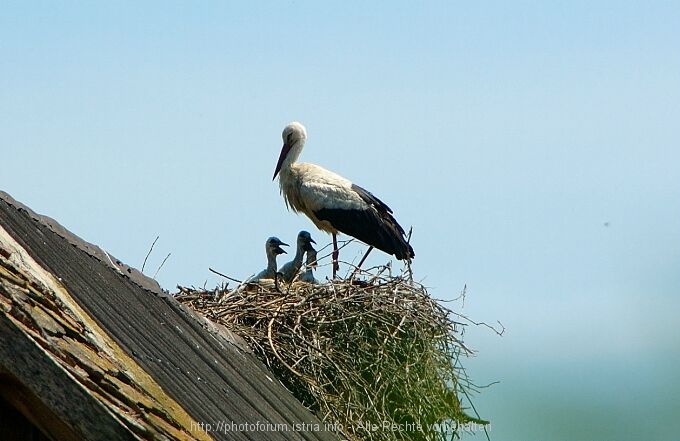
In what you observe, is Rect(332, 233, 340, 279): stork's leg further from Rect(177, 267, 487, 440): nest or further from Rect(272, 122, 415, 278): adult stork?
Rect(177, 267, 487, 440): nest

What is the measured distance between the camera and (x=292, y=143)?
13125 millimetres

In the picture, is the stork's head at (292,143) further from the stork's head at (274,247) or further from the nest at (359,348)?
the nest at (359,348)

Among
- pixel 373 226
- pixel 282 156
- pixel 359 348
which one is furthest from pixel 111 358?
→ pixel 282 156

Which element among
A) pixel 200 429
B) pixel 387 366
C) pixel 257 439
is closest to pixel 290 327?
pixel 387 366

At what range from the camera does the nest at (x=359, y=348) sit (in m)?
6.06

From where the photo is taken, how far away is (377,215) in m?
12.1

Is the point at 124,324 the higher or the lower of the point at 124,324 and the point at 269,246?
the lower

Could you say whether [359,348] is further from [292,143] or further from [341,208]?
[292,143]

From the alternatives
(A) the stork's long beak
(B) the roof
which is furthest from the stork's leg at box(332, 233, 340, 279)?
(B) the roof

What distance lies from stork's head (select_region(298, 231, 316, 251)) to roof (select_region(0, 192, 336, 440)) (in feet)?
15.6

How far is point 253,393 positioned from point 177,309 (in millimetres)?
450

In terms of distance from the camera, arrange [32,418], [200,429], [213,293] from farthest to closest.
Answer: [213,293] → [200,429] → [32,418]

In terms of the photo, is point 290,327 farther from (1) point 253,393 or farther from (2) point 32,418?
(2) point 32,418

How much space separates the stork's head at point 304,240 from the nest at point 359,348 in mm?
2976
